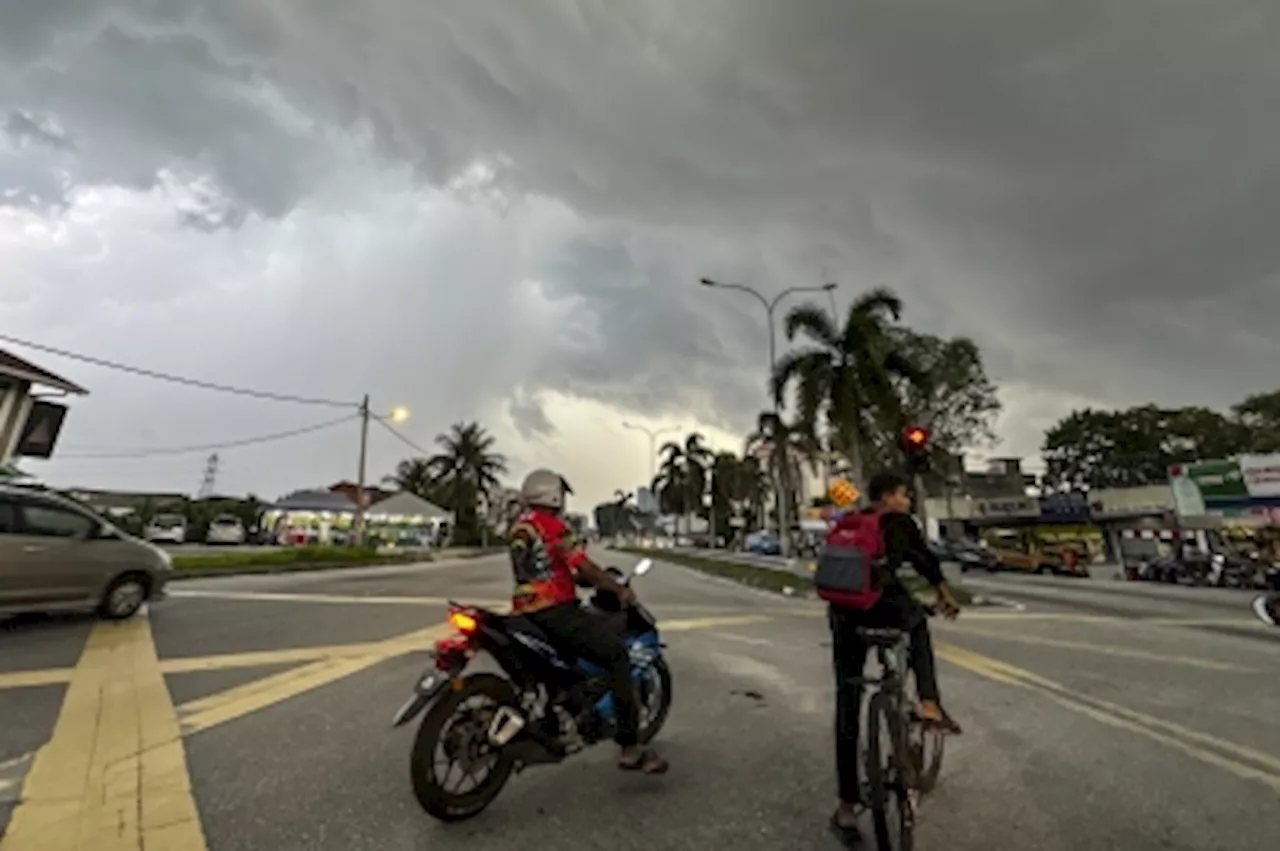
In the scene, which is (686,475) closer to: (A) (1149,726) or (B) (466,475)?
(B) (466,475)

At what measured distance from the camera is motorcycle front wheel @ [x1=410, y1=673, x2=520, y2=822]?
2.91 meters

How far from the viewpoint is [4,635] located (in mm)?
7254

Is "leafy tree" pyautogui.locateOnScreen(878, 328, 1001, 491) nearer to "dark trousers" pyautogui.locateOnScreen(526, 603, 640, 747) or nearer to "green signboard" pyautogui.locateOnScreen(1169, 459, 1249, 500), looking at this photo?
"green signboard" pyautogui.locateOnScreen(1169, 459, 1249, 500)

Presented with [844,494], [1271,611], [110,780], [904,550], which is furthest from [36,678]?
[1271,611]

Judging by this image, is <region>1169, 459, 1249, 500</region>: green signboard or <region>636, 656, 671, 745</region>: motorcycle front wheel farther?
<region>1169, 459, 1249, 500</region>: green signboard

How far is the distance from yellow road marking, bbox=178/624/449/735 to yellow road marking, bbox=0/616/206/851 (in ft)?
0.53

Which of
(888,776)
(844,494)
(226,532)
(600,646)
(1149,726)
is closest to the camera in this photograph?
(888,776)

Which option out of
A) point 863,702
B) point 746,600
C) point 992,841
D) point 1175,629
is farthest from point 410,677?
point 1175,629

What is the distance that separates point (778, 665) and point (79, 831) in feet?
19.1

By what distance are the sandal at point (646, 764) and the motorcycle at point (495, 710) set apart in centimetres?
21

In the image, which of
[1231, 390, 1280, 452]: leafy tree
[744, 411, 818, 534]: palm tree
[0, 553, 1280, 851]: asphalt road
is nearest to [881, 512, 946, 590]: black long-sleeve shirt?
[0, 553, 1280, 851]: asphalt road

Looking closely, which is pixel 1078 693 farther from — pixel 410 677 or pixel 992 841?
pixel 410 677

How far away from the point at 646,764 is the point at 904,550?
182 centimetres

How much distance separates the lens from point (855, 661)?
3164mm
